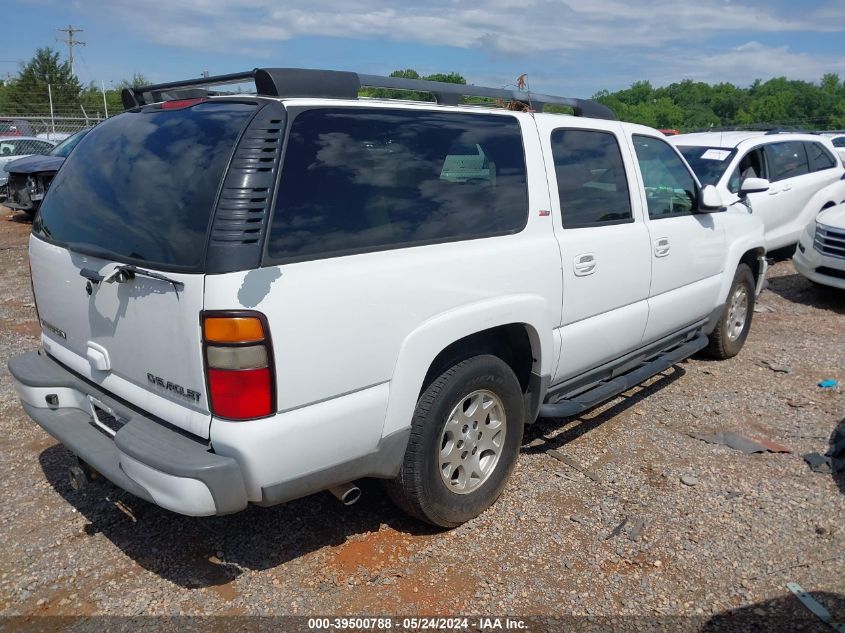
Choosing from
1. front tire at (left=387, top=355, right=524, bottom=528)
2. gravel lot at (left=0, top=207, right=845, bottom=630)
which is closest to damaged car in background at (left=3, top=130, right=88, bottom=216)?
gravel lot at (left=0, top=207, right=845, bottom=630)

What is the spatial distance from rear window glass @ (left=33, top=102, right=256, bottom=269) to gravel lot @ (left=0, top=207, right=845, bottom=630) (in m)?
1.42

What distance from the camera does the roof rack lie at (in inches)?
105

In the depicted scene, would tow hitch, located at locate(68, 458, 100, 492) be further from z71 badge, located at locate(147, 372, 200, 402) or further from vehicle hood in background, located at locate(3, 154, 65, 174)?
vehicle hood in background, located at locate(3, 154, 65, 174)

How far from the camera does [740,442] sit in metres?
4.36

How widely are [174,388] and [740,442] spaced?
11.5 feet

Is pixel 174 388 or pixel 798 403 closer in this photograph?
pixel 174 388

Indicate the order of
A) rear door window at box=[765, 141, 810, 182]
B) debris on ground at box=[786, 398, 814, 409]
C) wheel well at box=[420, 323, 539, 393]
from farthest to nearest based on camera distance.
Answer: rear door window at box=[765, 141, 810, 182]
debris on ground at box=[786, 398, 814, 409]
wheel well at box=[420, 323, 539, 393]

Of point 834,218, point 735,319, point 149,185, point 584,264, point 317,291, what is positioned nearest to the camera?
point 317,291

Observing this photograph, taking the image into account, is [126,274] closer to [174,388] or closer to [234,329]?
[174,388]

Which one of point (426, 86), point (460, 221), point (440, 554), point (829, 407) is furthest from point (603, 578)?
point (829, 407)

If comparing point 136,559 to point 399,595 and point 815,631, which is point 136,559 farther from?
point 815,631

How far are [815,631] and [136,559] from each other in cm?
291

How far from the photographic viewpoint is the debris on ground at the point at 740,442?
4.25 m

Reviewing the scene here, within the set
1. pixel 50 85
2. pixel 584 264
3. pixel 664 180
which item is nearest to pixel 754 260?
pixel 664 180
